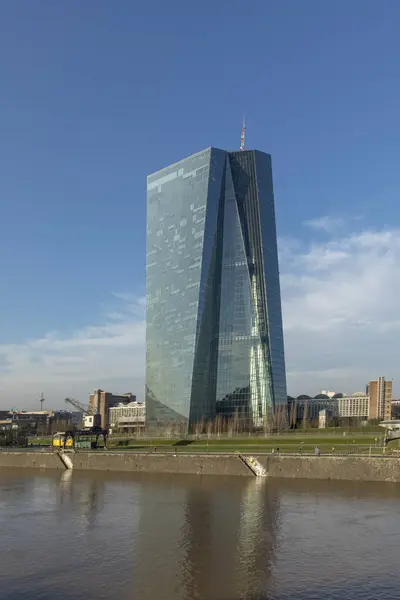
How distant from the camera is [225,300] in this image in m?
169

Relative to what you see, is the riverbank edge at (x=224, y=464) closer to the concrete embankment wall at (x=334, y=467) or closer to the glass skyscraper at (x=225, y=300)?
the concrete embankment wall at (x=334, y=467)

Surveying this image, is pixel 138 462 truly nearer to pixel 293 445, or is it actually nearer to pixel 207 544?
pixel 293 445

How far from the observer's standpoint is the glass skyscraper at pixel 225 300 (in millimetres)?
165500

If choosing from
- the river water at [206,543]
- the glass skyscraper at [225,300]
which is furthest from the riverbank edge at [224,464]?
the glass skyscraper at [225,300]

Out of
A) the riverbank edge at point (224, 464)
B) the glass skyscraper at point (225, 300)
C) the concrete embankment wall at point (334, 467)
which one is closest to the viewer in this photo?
the concrete embankment wall at point (334, 467)

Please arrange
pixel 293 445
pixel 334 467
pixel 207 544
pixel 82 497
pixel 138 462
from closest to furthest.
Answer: pixel 207 544, pixel 82 497, pixel 334 467, pixel 138 462, pixel 293 445

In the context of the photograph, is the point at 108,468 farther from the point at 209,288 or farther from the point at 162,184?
the point at 162,184

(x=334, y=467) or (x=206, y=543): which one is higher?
(x=206, y=543)

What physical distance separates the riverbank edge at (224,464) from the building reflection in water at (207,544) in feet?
38.4

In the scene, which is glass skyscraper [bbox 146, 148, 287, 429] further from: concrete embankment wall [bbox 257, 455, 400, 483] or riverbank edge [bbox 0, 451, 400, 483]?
concrete embankment wall [bbox 257, 455, 400, 483]

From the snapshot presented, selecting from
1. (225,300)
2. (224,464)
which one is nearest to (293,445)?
(224,464)

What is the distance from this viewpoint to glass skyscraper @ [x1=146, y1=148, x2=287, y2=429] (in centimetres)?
16550

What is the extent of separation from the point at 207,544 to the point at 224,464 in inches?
1659

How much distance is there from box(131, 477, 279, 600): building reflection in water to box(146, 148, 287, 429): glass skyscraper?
338 feet
